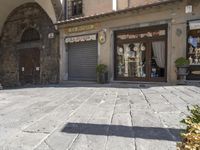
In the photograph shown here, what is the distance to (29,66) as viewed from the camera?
17234mm

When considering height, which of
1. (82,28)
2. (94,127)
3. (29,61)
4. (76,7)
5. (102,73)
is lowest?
(94,127)

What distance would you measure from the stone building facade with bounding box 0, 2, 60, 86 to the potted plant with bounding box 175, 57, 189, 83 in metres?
7.75

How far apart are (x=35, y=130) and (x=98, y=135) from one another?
1078 mm

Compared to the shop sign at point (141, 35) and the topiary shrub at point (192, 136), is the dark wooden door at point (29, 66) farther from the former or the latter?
the topiary shrub at point (192, 136)

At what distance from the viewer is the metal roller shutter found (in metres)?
13.8

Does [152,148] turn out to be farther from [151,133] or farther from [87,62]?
[87,62]

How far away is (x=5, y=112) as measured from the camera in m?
5.61

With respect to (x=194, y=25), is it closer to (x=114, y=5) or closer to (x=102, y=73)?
(x=114, y=5)

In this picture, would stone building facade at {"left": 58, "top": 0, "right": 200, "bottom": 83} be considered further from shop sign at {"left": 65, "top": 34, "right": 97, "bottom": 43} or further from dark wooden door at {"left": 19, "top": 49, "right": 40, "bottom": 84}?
dark wooden door at {"left": 19, "top": 49, "right": 40, "bottom": 84}

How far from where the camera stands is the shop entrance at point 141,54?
1142 centimetres

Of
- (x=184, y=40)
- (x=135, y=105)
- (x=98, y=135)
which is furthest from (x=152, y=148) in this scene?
(x=184, y=40)

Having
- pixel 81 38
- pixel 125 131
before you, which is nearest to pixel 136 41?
pixel 81 38

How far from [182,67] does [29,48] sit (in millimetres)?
10918

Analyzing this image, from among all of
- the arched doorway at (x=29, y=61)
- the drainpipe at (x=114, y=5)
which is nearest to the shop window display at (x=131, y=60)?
the drainpipe at (x=114, y=5)
